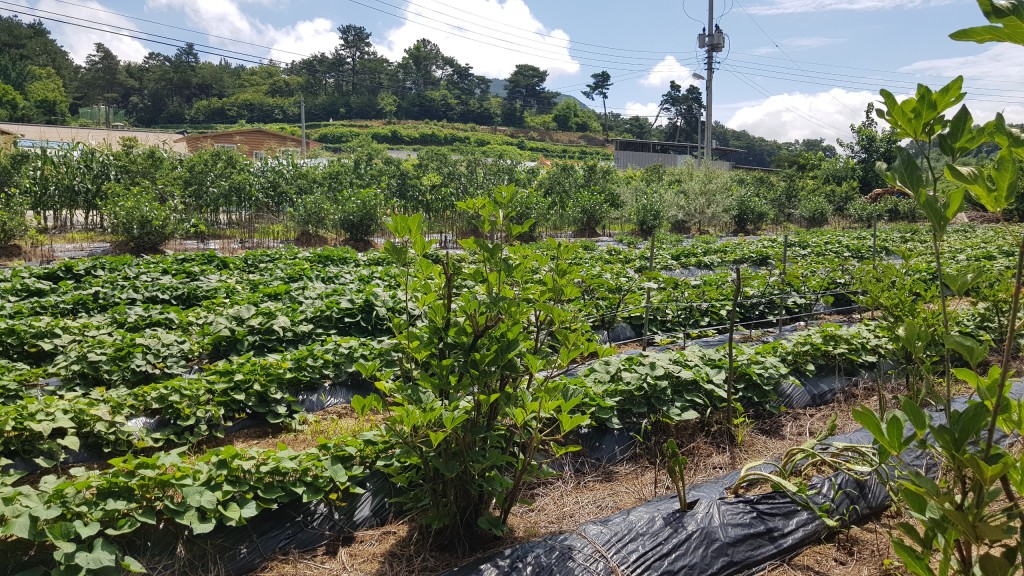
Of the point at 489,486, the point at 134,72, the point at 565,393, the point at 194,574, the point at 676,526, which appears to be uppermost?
the point at 134,72

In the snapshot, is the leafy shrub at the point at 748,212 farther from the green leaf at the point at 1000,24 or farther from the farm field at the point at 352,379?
the green leaf at the point at 1000,24

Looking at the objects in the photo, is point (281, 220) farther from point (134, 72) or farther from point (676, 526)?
point (134, 72)

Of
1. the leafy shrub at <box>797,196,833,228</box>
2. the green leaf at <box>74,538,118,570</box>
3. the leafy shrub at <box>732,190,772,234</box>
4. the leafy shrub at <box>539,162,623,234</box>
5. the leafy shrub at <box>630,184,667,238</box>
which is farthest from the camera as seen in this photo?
the leafy shrub at <box>797,196,833,228</box>

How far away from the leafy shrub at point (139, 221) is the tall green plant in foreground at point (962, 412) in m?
13.3

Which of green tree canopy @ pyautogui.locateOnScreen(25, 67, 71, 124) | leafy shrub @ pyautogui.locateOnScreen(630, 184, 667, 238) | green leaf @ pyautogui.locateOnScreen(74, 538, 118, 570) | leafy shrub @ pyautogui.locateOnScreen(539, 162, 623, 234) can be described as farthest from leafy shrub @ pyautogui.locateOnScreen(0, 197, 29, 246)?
green tree canopy @ pyautogui.locateOnScreen(25, 67, 71, 124)

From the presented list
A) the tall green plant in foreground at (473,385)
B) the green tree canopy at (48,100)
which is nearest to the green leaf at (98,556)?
the tall green plant in foreground at (473,385)

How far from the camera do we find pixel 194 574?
2570mm

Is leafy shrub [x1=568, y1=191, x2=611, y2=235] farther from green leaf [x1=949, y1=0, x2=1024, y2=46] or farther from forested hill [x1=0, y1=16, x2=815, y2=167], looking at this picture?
forested hill [x1=0, y1=16, x2=815, y2=167]

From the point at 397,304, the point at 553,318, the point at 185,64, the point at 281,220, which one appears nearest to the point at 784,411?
the point at 553,318

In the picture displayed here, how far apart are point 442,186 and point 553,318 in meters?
14.8

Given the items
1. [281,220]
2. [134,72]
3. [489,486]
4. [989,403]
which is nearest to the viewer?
[989,403]

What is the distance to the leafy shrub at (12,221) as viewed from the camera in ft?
36.8

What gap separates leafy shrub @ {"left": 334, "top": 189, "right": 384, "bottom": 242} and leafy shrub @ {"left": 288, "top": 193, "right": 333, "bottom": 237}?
0.27 metres

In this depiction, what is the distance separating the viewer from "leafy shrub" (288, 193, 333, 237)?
14648 millimetres
